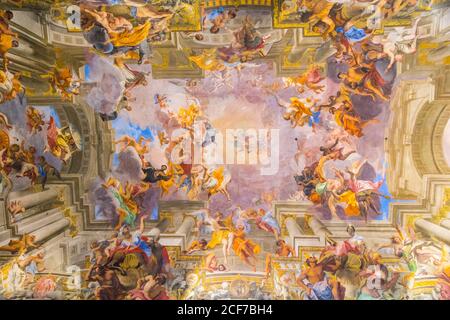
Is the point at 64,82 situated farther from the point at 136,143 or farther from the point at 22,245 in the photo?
the point at 22,245

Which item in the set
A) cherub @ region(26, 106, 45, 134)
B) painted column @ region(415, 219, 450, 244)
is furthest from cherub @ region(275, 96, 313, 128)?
cherub @ region(26, 106, 45, 134)

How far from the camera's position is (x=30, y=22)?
354 inches

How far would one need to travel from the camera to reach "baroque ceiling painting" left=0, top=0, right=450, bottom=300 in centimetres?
909

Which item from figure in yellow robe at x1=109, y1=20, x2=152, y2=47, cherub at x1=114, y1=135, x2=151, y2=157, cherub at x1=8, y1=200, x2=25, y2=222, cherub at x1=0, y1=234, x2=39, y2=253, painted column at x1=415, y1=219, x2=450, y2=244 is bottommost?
cherub at x1=0, y1=234, x2=39, y2=253

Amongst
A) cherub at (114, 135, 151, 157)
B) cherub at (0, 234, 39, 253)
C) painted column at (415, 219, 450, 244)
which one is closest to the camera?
painted column at (415, 219, 450, 244)

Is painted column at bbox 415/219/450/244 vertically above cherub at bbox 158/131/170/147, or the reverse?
cherub at bbox 158/131/170/147

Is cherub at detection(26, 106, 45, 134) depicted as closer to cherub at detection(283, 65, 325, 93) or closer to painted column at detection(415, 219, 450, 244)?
cherub at detection(283, 65, 325, 93)

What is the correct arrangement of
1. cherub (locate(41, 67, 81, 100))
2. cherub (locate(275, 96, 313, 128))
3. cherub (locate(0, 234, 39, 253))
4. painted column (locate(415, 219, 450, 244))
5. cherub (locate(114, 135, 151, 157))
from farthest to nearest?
cherub (locate(114, 135, 151, 157)) < cherub (locate(275, 96, 313, 128)) < cherub (locate(41, 67, 81, 100)) < cherub (locate(0, 234, 39, 253)) < painted column (locate(415, 219, 450, 244))

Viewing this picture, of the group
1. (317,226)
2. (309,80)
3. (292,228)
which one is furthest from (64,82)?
(317,226)

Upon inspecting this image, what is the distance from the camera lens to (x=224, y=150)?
32.1ft

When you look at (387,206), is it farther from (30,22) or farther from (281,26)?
(30,22)

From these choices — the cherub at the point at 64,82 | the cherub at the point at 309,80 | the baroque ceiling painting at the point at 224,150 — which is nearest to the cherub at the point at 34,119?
the baroque ceiling painting at the point at 224,150

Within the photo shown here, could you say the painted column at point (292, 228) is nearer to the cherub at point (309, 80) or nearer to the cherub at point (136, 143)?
the cherub at point (309, 80)

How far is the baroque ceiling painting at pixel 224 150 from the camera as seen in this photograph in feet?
29.8
